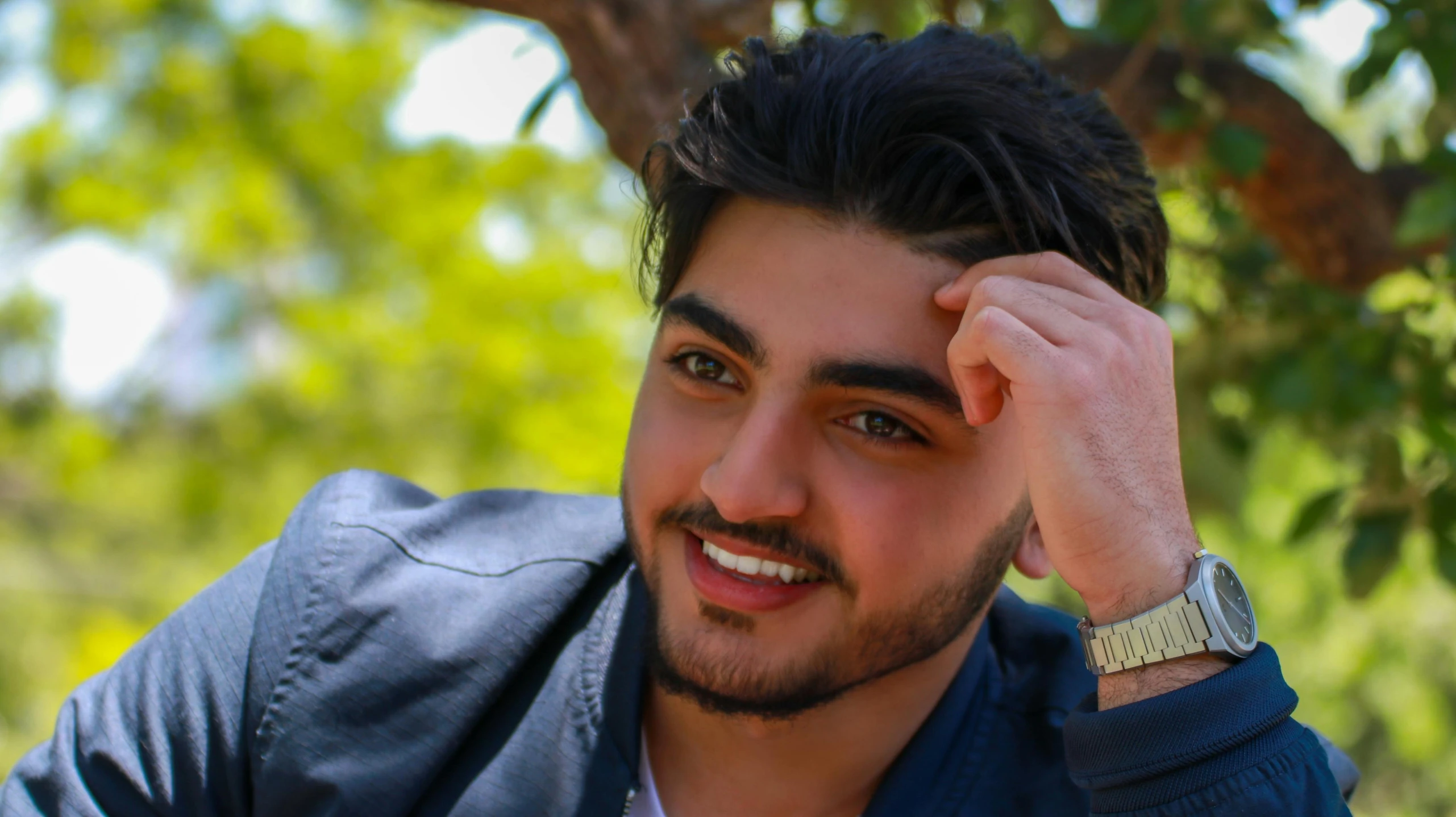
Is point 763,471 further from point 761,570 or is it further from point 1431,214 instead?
point 1431,214

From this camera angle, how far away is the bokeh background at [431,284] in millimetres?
3062

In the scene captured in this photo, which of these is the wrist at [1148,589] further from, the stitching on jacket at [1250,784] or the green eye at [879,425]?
the green eye at [879,425]

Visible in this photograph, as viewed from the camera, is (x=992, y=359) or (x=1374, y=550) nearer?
(x=992, y=359)

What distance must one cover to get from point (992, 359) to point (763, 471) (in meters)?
0.34

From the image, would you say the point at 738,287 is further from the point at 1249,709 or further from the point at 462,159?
the point at 462,159

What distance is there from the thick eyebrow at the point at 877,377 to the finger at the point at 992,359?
48mm

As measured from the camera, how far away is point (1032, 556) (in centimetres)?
200

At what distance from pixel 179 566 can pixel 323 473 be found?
91.9 inches

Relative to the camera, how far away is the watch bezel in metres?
1.47

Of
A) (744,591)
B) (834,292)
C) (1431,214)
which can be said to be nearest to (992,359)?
(834,292)

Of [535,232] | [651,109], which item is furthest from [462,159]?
[651,109]

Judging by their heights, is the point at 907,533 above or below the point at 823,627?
above

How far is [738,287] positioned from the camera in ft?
→ 5.74

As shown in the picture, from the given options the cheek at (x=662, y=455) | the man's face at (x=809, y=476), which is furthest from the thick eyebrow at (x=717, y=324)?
the cheek at (x=662, y=455)
